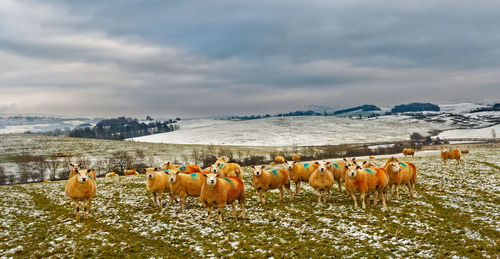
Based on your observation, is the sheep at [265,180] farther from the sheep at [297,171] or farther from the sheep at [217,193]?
the sheep at [217,193]

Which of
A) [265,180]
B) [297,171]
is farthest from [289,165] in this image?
[265,180]

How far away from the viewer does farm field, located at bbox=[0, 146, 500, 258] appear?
1041cm

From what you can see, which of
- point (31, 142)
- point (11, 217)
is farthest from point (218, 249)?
point (31, 142)

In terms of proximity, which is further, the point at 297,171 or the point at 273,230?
the point at 297,171

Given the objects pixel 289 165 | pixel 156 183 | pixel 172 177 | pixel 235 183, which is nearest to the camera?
pixel 235 183

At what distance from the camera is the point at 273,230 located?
1241 centimetres

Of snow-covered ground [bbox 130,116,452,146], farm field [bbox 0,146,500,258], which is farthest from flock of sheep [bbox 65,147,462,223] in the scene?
snow-covered ground [bbox 130,116,452,146]

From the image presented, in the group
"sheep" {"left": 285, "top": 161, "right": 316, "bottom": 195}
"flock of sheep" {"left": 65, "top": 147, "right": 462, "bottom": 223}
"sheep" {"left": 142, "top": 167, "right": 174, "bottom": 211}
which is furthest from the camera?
"sheep" {"left": 285, "top": 161, "right": 316, "bottom": 195}

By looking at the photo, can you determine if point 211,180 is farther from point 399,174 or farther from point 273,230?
point 399,174

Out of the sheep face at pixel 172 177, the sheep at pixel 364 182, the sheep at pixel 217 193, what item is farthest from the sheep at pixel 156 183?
the sheep at pixel 364 182

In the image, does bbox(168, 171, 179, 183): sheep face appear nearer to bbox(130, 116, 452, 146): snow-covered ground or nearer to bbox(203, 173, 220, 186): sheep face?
bbox(203, 173, 220, 186): sheep face

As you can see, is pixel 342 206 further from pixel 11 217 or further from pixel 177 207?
pixel 11 217

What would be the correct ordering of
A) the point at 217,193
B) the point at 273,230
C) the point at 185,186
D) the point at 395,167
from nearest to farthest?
1. the point at 273,230
2. the point at 217,193
3. the point at 185,186
4. the point at 395,167

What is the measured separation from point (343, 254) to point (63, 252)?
35.1ft
